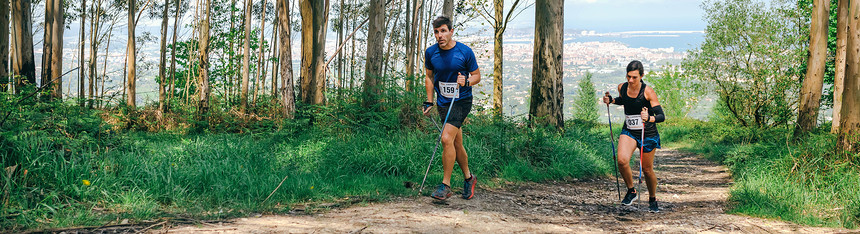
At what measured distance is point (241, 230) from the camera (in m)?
4.20

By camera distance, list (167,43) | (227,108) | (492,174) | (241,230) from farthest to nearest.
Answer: (167,43) < (227,108) < (492,174) < (241,230)

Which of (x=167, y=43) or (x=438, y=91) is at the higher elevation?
(x=167, y=43)

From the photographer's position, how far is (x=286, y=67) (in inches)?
625

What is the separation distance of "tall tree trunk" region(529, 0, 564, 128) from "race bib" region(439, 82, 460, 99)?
20.4 feet

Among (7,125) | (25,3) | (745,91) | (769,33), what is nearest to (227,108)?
(25,3)

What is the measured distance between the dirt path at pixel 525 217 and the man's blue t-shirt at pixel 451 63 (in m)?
1.28

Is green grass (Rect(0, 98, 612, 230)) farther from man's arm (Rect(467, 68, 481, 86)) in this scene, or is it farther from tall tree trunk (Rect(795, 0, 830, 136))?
tall tree trunk (Rect(795, 0, 830, 136))

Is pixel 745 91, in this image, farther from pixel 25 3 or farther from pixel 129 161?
pixel 25 3

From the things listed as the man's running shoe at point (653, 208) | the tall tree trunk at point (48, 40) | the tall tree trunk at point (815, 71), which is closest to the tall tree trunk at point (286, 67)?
the tall tree trunk at point (48, 40)

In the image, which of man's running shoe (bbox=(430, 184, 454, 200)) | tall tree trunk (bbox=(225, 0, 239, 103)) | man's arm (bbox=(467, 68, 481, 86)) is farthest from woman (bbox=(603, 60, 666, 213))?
tall tree trunk (bbox=(225, 0, 239, 103))

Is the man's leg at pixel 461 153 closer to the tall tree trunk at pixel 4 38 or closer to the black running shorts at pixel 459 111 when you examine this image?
the black running shorts at pixel 459 111

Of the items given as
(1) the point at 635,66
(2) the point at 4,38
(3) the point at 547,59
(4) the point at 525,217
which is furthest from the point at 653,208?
(2) the point at 4,38

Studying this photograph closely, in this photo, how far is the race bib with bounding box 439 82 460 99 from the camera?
19.6ft

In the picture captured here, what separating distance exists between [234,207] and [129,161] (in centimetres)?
151
